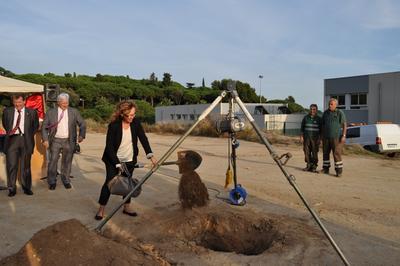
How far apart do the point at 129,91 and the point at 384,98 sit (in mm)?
51012

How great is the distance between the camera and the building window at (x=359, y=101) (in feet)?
124

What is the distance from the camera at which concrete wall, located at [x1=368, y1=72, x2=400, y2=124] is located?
35.0 m

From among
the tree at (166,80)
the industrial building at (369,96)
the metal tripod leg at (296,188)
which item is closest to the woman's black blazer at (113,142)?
the metal tripod leg at (296,188)

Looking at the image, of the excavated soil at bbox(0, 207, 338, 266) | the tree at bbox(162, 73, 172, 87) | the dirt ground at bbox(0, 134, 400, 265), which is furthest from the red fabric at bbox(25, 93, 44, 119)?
the tree at bbox(162, 73, 172, 87)

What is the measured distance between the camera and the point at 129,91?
77375mm

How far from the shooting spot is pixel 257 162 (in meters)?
13.0

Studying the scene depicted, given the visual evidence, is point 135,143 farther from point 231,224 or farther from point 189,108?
point 189,108

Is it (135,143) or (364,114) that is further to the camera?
(364,114)

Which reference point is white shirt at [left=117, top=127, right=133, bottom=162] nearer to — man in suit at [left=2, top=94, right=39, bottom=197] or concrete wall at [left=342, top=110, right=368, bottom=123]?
man in suit at [left=2, top=94, right=39, bottom=197]

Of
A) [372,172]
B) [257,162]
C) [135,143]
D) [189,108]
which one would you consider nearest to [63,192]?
[135,143]

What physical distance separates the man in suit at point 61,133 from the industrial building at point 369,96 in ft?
107

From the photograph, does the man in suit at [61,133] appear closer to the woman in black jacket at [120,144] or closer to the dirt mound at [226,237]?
the woman in black jacket at [120,144]

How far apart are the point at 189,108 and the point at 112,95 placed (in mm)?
26268

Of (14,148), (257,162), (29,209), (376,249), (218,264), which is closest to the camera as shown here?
(218,264)
